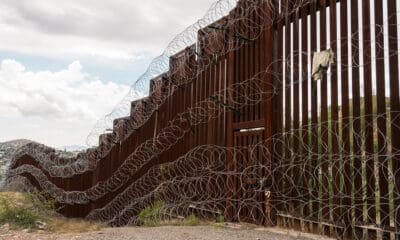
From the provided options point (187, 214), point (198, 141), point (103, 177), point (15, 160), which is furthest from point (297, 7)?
point (15, 160)

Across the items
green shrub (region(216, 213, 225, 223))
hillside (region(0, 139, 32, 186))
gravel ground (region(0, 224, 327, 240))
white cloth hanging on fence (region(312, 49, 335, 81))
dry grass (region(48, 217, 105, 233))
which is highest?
white cloth hanging on fence (region(312, 49, 335, 81))

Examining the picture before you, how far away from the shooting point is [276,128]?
5422 mm

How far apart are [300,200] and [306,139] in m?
0.70

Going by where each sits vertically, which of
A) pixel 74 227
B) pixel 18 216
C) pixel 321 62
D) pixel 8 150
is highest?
pixel 321 62

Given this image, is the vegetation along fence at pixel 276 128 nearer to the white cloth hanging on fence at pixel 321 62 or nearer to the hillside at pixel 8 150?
the white cloth hanging on fence at pixel 321 62

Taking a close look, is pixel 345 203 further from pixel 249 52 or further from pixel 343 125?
pixel 249 52

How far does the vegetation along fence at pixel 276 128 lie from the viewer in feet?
13.6

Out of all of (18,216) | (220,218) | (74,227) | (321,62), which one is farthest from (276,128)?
(18,216)

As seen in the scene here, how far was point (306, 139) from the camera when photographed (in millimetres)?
4906

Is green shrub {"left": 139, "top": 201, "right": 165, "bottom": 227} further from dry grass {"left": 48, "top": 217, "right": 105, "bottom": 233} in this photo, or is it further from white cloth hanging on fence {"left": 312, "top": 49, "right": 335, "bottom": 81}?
white cloth hanging on fence {"left": 312, "top": 49, "right": 335, "bottom": 81}

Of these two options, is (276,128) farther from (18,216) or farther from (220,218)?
(18,216)

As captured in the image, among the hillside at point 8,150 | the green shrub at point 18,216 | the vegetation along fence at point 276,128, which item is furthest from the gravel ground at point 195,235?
the hillside at point 8,150

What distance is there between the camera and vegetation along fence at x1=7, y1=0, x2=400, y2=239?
13.6 ft

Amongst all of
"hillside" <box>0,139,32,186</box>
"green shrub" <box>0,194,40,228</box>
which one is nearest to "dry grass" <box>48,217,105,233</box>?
"green shrub" <box>0,194,40,228</box>
